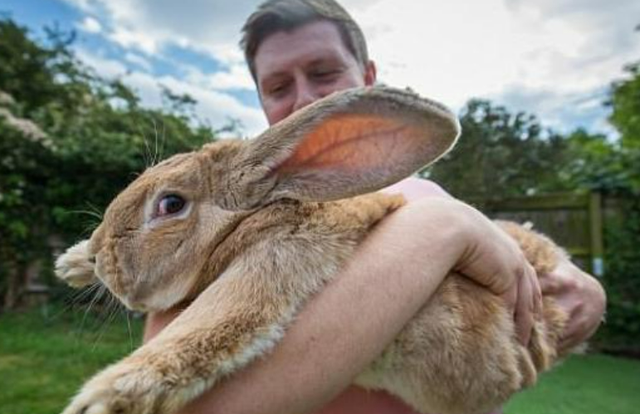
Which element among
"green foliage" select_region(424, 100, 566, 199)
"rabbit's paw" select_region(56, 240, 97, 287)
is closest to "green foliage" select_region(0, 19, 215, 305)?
"green foliage" select_region(424, 100, 566, 199)

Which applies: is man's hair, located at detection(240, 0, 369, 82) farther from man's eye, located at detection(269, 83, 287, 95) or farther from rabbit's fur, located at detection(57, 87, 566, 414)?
rabbit's fur, located at detection(57, 87, 566, 414)

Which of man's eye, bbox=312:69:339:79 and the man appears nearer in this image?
the man

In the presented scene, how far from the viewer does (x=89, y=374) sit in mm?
5387

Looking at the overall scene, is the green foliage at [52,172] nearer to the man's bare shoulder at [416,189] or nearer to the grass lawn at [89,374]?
the grass lawn at [89,374]

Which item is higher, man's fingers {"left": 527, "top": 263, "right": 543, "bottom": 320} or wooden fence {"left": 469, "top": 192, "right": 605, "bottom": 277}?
man's fingers {"left": 527, "top": 263, "right": 543, "bottom": 320}

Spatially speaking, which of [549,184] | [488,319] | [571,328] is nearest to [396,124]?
[488,319]

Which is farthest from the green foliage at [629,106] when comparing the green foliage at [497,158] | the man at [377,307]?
the man at [377,307]

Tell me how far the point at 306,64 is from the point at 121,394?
1617 mm

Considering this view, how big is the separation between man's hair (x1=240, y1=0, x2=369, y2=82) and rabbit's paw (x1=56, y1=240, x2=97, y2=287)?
46.5 inches

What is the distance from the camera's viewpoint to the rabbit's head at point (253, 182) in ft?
3.67

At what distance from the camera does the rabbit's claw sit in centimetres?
85

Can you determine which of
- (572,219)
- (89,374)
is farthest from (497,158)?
(89,374)

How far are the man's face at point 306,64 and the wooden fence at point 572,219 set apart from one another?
5.55 m

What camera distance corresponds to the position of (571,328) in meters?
1.63
